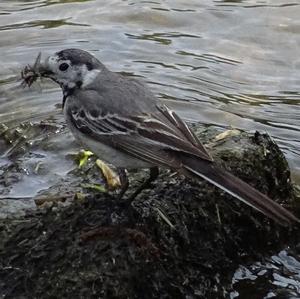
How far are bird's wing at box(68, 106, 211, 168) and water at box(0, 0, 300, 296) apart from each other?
194 centimetres

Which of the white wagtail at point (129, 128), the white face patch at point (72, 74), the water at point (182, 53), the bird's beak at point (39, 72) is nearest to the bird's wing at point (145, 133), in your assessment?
the white wagtail at point (129, 128)

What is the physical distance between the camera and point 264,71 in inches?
391

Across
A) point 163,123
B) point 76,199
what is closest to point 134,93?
point 163,123

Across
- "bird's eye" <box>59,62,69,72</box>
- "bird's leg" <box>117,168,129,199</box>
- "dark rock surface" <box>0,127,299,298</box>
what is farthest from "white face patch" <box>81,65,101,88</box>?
"dark rock surface" <box>0,127,299,298</box>

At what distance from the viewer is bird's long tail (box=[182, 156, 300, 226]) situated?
17.3 ft

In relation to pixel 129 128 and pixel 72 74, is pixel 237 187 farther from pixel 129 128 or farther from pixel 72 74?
pixel 72 74

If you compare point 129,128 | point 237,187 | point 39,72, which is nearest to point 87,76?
point 39,72

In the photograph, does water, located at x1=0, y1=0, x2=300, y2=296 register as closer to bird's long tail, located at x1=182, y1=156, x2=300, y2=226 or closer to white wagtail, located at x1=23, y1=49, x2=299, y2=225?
white wagtail, located at x1=23, y1=49, x2=299, y2=225

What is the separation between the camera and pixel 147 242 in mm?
5723

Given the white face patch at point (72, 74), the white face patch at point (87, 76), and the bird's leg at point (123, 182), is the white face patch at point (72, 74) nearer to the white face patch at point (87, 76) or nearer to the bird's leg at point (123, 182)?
the white face patch at point (87, 76)

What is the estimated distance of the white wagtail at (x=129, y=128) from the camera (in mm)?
5406

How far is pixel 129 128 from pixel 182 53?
448 centimetres

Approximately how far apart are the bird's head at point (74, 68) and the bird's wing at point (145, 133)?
22cm

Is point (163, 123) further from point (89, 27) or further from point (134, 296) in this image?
point (89, 27)
